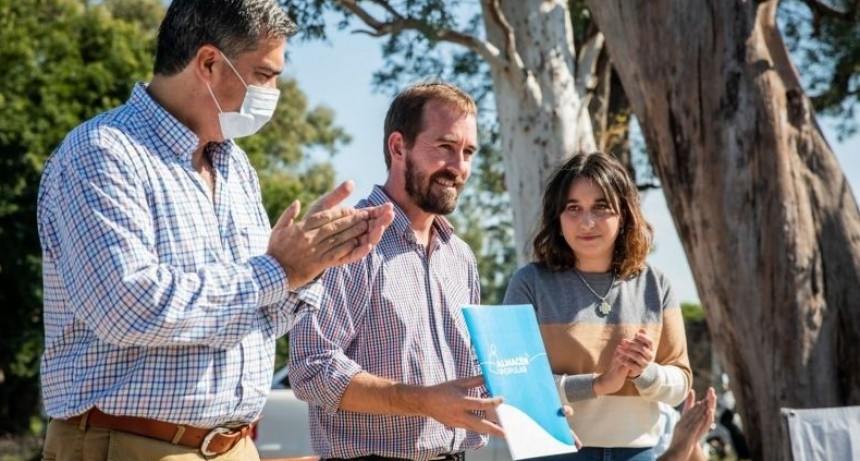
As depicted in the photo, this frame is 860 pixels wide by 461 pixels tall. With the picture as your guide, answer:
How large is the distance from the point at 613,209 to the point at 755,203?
4336 millimetres

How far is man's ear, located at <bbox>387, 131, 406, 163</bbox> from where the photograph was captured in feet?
14.7

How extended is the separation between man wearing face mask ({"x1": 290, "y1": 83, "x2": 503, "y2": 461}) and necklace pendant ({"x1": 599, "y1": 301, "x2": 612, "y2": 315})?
47 cm

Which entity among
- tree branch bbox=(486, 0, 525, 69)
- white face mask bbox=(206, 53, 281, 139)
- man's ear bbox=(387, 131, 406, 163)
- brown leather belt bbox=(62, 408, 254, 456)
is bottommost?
brown leather belt bbox=(62, 408, 254, 456)

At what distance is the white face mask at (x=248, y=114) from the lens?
3.54 m

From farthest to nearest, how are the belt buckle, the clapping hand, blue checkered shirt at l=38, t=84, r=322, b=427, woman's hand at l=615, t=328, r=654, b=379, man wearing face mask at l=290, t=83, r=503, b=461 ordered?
1. woman's hand at l=615, t=328, r=654, b=379
2. man wearing face mask at l=290, t=83, r=503, b=461
3. the belt buckle
4. the clapping hand
5. blue checkered shirt at l=38, t=84, r=322, b=427

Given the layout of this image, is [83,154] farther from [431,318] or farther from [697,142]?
[697,142]

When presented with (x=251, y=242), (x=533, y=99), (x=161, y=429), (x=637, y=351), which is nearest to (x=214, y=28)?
(x=251, y=242)

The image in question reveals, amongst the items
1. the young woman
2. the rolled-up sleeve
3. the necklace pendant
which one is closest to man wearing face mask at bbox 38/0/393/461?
the rolled-up sleeve

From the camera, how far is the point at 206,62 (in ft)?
11.5

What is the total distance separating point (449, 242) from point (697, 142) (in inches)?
193

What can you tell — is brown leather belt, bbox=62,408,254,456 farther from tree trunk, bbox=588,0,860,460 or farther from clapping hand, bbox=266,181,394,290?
tree trunk, bbox=588,0,860,460

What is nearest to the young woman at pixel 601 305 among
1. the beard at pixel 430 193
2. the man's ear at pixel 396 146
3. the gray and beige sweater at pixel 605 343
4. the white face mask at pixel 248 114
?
the gray and beige sweater at pixel 605 343

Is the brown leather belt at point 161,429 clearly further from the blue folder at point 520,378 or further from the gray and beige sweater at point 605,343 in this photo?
the gray and beige sweater at point 605,343

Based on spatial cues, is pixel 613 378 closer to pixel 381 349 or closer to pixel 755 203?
pixel 381 349
